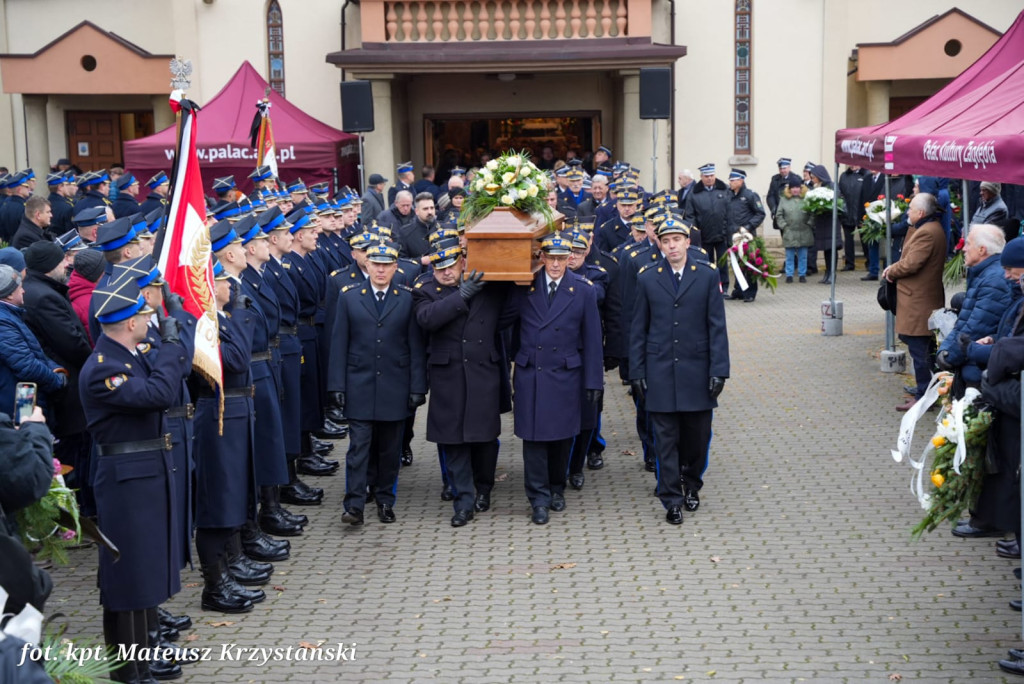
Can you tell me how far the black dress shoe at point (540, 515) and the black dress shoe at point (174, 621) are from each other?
105 inches

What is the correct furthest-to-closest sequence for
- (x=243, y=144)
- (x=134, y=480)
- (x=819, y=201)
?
1. (x=819, y=201)
2. (x=243, y=144)
3. (x=134, y=480)

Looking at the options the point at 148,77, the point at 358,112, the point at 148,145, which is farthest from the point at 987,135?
the point at 148,77

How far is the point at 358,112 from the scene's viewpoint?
19.5m

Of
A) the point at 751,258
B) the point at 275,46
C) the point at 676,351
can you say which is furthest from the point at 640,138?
the point at 676,351

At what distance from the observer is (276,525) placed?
859cm

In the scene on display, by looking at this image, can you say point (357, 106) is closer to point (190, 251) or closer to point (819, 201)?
point (819, 201)

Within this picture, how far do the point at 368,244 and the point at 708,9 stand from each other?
15.1 m

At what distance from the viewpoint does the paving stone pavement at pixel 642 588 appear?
20.7 ft

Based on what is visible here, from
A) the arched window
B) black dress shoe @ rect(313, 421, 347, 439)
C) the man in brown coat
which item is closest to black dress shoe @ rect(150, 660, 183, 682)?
black dress shoe @ rect(313, 421, 347, 439)

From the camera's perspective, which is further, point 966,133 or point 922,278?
point 922,278

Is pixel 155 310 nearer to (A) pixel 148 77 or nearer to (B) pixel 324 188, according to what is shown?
(B) pixel 324 188

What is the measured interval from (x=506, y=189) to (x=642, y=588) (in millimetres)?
2905

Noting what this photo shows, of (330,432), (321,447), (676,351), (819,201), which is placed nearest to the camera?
(676,351)

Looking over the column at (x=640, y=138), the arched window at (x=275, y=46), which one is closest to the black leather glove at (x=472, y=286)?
the column at (x=640, y=138)
